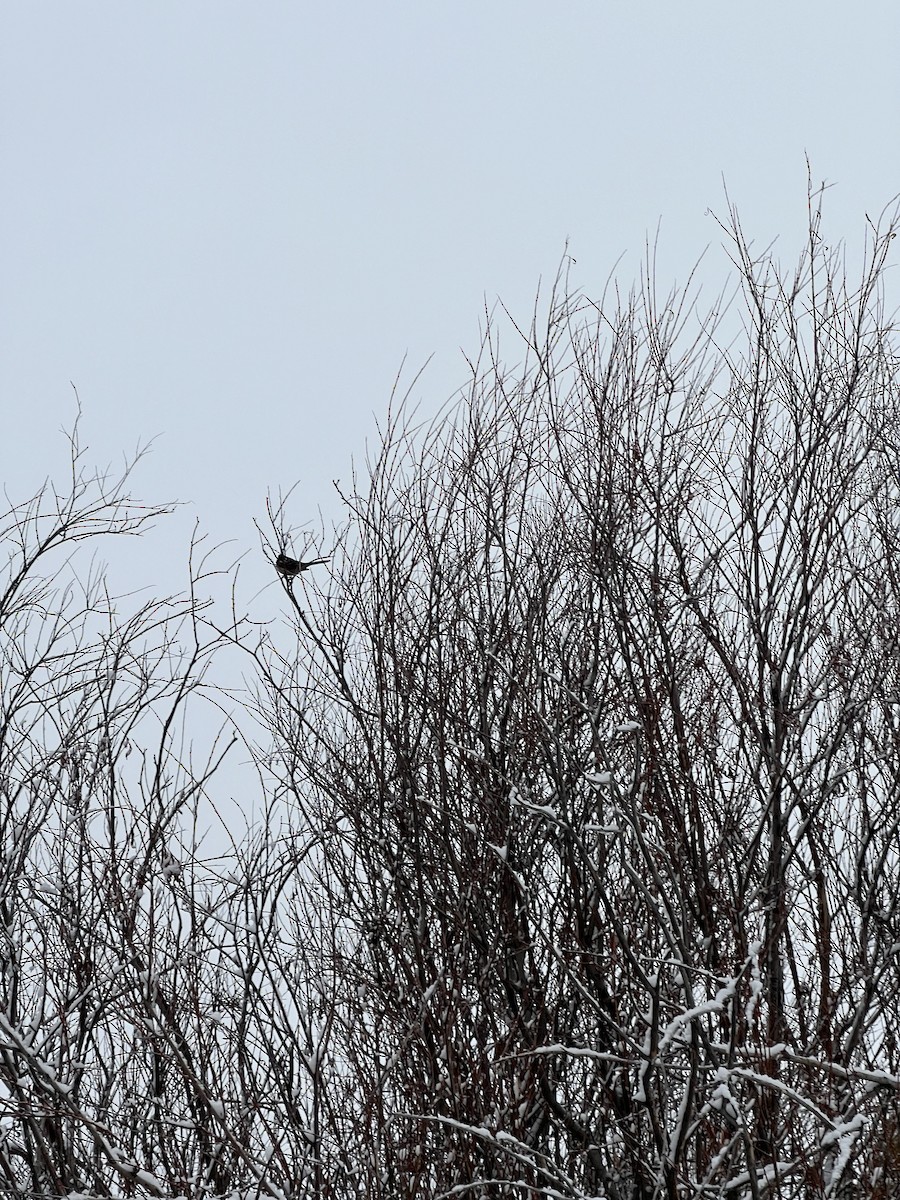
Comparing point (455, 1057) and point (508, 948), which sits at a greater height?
point (508, 948)

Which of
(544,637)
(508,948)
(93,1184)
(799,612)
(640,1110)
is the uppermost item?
(544,637)

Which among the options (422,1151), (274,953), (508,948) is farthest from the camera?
(274,953)

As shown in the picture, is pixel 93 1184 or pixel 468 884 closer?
pixel 93 1184

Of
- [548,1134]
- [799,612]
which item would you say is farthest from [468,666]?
[548,1134]

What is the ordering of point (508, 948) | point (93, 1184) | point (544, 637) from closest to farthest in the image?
point (93, 1184) < point (508, 948) < point (544, 637)

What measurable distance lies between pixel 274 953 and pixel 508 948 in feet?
4.11

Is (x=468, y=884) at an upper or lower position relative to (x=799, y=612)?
lower

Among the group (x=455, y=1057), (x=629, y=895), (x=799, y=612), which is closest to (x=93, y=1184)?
(x=455, y=1057)

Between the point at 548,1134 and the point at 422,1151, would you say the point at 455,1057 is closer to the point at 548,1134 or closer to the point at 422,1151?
the point at 422,1151

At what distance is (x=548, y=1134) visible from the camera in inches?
220

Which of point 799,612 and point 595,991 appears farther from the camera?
point 799,612

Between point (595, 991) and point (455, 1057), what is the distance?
1.06 meters

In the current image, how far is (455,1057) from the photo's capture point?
4.52 metres

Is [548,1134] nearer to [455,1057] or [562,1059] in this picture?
[562,1059]
